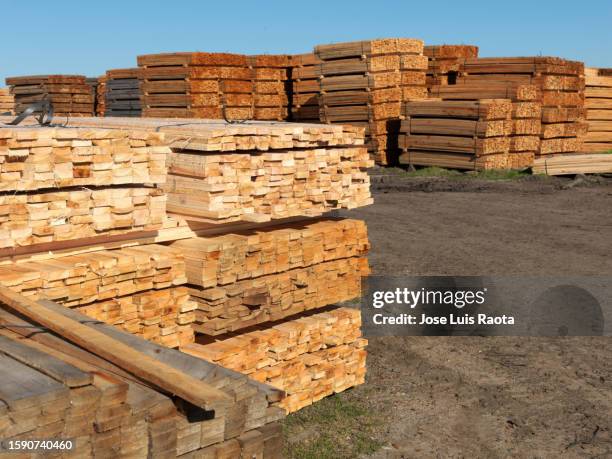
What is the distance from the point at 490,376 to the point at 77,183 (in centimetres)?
429

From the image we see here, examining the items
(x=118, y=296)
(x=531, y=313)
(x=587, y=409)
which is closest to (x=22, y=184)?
(x=118, y=296)

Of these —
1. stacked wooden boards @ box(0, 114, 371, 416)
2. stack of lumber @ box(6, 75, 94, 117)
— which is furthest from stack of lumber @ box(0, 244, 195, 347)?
stack of lumber @ box(6, 75, 94, 117)

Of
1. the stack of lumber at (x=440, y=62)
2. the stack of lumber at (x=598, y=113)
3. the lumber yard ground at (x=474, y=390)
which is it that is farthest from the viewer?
the stack of lumber at (x=598, y=113)

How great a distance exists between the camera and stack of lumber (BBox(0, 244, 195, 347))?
5.08 m

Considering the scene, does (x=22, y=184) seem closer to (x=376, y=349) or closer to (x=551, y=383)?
(x=376, y=349)

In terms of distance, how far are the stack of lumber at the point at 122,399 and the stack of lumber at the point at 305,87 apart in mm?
18487

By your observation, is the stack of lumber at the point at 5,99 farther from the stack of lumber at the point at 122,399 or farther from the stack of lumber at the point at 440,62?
the stack of lumber at the point at 122,399

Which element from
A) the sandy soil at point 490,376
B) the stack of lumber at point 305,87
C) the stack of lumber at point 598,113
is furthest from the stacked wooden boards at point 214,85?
the stack of lumber at point 598,113

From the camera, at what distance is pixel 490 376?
7398 millimetres

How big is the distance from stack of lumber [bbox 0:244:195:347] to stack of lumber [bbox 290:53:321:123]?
16.7 m

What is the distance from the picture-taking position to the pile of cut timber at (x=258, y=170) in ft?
19.3

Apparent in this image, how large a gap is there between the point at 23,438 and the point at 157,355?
1.17 m

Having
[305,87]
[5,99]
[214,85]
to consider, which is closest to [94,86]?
[5,99]

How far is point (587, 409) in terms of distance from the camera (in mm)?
6629
